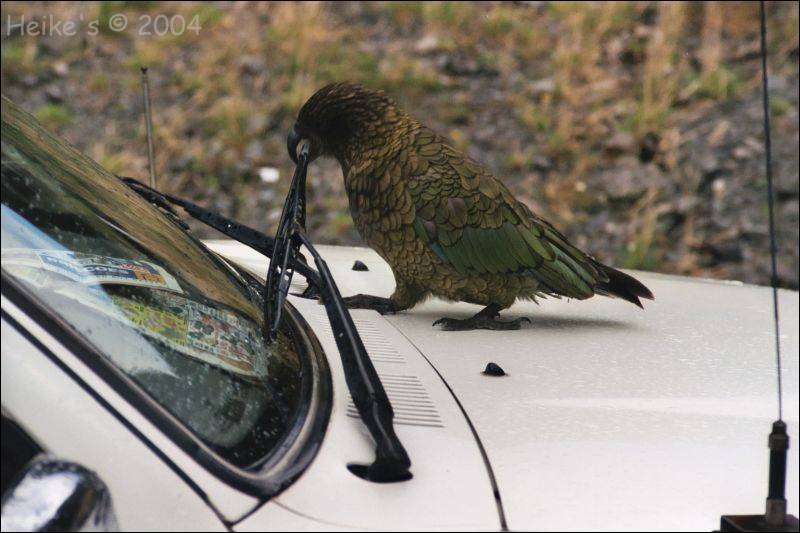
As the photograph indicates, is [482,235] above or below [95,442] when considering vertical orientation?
above

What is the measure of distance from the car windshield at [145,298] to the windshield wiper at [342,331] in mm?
81

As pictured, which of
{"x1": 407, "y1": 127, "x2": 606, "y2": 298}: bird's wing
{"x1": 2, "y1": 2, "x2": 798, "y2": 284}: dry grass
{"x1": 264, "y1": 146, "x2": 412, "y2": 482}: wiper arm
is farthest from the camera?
{"x1": 2, "y1": 2, "x2": 798, "y2": 284}: dry grass

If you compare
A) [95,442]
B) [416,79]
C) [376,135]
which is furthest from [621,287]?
[416,79]

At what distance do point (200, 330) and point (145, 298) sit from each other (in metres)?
0.09

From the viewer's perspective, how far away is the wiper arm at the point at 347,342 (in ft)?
3.56

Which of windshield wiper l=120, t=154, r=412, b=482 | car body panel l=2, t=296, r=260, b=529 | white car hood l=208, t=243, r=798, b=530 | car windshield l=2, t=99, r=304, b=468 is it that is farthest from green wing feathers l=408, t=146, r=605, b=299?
car body panel l=2, t=296, r=260, b=529

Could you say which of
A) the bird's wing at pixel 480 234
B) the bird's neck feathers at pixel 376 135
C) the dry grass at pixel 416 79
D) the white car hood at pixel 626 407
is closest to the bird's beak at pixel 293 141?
the bird's neck feathers at pixel 376 135

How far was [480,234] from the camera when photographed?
86.2 inches

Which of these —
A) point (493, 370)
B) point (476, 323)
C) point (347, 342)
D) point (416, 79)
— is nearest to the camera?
point (347, 342)

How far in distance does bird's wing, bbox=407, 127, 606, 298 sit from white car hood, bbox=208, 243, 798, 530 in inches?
4.2

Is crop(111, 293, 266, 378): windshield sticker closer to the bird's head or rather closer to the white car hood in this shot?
the white car hood

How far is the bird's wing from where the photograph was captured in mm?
2172

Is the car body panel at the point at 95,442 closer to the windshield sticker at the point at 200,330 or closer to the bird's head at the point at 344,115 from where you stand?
the windshield sticker at the point at 200,330

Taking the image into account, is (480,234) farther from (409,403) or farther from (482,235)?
(409,403)
